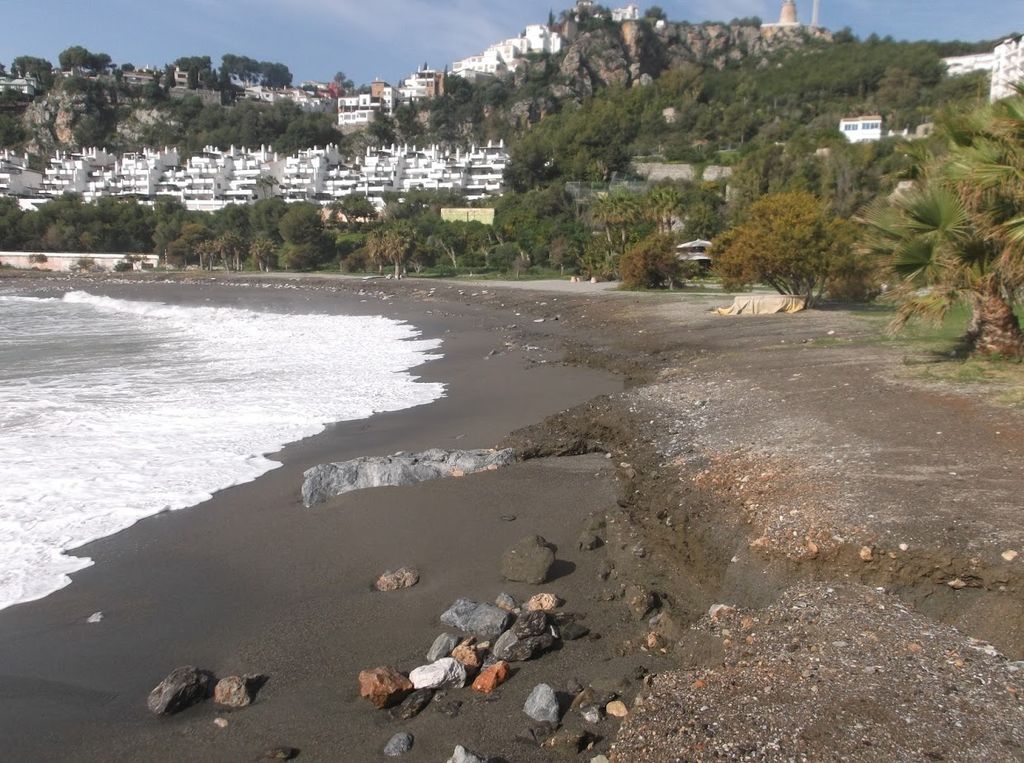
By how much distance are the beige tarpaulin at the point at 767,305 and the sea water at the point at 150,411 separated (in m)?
9.23

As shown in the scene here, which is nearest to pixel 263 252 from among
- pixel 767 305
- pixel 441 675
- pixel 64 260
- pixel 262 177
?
pixel 64 260

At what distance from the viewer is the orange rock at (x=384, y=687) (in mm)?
4352

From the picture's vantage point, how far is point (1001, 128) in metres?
9.43

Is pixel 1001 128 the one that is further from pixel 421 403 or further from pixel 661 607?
pixel 421 403

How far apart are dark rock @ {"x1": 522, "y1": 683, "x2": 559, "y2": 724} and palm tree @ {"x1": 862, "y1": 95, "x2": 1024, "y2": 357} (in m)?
8.26

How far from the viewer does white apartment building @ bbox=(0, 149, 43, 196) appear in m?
111

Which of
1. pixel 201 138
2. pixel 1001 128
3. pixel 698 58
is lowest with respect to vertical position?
pixel 1001 128

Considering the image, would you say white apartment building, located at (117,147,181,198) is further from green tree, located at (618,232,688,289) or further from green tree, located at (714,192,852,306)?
green tree, located at (714,192,852,306)

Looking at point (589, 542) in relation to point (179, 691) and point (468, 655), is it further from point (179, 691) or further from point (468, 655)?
point (179, 691)

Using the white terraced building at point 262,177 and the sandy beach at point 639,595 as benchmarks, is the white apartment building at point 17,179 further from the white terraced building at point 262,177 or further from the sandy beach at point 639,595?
the sandy beach at point 639,595

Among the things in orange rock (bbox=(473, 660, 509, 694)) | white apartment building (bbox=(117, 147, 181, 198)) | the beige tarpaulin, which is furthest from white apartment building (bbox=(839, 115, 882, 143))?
white apartment building (bbox=(117, 147, 181, 198))

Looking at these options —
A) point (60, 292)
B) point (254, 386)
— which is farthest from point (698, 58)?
point (254, 386)

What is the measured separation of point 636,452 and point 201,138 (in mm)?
148438

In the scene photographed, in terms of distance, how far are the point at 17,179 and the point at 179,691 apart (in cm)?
13412
